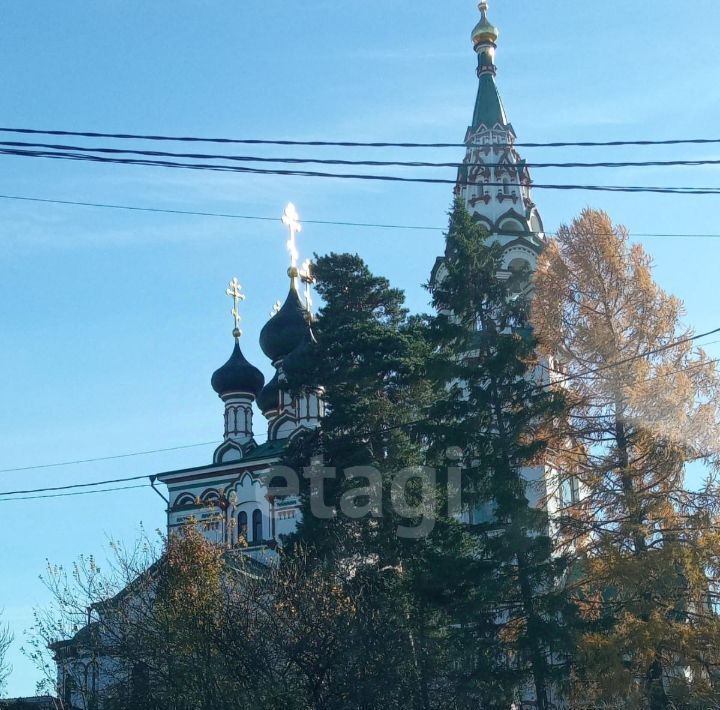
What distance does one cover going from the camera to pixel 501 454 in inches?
744

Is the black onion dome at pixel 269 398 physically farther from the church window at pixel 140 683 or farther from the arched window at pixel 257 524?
the church window at pixel 140 683

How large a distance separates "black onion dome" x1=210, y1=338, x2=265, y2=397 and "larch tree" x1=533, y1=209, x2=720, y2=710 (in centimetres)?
2430

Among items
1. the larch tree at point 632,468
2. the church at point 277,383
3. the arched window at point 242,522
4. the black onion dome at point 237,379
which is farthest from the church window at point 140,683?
the black onion dome at point 237,379

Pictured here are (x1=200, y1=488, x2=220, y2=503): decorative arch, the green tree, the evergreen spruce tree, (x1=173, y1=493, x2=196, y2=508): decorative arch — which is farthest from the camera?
(x1=173, y1=493, x2=196, y2=508): decorative arch

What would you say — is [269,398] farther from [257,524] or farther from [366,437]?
[366,437]

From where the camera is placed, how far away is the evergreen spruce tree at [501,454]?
17.7 metres

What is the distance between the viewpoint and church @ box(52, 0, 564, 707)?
1305 inches

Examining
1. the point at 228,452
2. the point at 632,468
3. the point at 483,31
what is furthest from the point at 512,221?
the point at 632,468

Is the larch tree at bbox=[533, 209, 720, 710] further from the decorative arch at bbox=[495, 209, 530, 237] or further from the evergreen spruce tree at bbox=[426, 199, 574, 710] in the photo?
the decorative arch at bbox=[495, 209, 530, 237]

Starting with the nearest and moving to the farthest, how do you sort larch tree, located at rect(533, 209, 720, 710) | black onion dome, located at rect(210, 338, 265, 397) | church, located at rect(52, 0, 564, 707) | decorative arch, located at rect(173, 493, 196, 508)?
larch tree, located at rect(533, 209, 720, 710)
church, located at rect(52, 0, 564, 707)
decorative arch, located at rect(173, 493, 196, 508)
black onion dome, located at rect(210, 338, 265, 397)

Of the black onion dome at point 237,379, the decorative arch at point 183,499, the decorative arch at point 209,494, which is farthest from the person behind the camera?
the black onion dome at point 237,379

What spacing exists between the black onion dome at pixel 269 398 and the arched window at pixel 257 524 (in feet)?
17.6

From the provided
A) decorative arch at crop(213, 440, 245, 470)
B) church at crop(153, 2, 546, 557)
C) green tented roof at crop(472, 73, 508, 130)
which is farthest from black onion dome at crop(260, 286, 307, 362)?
green tented roof at crop(472, 73, 508, 130)

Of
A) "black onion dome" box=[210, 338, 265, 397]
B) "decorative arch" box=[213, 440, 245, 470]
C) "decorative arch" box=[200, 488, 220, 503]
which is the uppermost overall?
"black onion dome" box=[210, 338, 265, 397]
